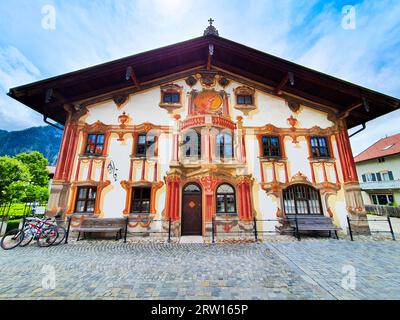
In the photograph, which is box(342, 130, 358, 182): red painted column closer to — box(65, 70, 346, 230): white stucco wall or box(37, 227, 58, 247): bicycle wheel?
box(65, 70, 346, 230): white stucco wall

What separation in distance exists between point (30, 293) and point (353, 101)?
51.3ft

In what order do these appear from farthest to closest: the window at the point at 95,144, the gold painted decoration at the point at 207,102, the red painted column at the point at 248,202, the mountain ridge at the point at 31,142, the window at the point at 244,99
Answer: the mountain ridge at the point at 31,142
the window at the point at 244,99
the gold painted decoration at the point at 207,102
the window at the point at 95,144
the red painted column at the point at 248,202

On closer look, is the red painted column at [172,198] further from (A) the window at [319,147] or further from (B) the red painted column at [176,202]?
(A) the window at [319,147]

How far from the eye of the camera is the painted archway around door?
919 cm

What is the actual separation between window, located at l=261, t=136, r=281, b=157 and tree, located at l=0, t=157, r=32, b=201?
2168cm

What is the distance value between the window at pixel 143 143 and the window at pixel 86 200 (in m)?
3.07

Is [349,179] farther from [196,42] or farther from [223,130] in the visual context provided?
[196,42]

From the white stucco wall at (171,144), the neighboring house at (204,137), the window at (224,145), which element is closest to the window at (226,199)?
the neighboring house at (204,137)

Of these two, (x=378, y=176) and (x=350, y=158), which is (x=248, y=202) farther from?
(x=378, y=176)

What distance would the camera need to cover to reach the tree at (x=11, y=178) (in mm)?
16203

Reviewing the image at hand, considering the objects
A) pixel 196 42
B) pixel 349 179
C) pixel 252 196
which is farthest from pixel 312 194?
pixel 196 42

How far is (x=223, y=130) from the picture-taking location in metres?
10.6

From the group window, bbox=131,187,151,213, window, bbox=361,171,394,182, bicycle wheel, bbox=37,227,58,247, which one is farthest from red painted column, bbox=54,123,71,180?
window, bbox=361,171,394,182

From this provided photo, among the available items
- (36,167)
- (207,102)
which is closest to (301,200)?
(207,102)
